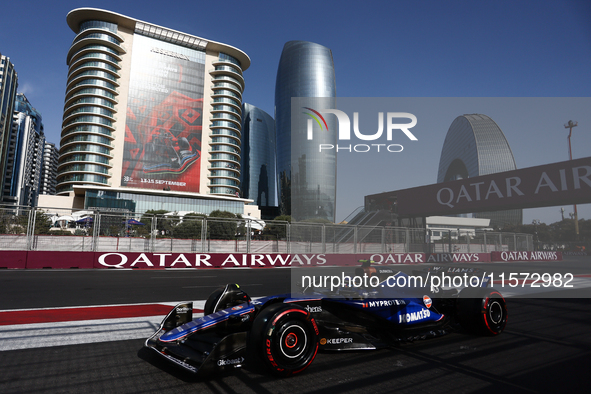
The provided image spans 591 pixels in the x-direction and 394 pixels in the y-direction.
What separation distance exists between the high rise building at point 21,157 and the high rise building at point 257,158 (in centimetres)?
7622

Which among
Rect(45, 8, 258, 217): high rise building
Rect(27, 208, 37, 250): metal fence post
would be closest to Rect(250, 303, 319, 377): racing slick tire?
Rect(27, 208, 37, 250): metal fence post

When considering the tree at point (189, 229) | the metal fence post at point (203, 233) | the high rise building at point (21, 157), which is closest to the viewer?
the tree at point (189, 229)

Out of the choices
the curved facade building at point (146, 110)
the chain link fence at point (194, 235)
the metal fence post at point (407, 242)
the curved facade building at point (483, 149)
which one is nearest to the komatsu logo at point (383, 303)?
the chain link fence at point (194, 235)

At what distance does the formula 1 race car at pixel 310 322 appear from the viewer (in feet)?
10.6

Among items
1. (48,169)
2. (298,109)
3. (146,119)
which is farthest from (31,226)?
(48,169)

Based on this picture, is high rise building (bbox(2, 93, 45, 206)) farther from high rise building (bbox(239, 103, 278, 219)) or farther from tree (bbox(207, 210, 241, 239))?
tree (bbox(207, 210, 241, 239))

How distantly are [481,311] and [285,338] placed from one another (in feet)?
10.1

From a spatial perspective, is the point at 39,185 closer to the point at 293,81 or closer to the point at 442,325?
the point at 293,81

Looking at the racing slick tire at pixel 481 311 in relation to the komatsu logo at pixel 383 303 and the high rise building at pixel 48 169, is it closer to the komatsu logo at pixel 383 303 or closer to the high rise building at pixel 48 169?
the komatsu logo at pixel 383 303

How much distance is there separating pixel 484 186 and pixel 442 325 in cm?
2118

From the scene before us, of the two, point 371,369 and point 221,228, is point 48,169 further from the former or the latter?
point 371,369

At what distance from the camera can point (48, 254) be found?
46.4 ft

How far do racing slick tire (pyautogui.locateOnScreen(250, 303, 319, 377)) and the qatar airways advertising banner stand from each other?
68551 millimetres

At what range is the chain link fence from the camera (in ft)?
46.6
